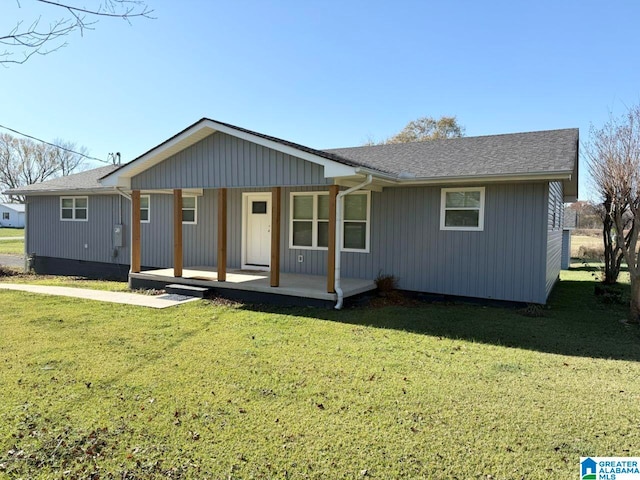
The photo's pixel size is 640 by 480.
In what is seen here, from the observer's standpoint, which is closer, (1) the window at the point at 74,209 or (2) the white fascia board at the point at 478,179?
(2) the white fascia board at the point at 478,179

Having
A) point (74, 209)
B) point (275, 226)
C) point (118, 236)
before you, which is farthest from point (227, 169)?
point (74, 209)

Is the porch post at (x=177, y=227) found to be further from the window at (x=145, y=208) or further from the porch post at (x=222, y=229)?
the window at (x=145, y=208)

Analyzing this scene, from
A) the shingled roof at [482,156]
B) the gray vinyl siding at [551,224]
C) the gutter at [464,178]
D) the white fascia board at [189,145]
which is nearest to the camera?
the gutter at [464,178]

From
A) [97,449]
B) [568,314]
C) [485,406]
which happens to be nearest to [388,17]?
[568,314]

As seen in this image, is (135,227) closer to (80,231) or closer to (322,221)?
(322,221)

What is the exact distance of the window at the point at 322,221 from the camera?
950 cm

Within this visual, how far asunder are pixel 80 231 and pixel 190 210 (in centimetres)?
493

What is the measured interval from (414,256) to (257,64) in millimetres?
8585

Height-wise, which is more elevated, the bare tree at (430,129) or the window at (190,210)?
the bare tree at (430,129)

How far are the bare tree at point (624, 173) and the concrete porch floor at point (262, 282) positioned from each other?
455cm

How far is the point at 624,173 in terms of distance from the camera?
23.1ft

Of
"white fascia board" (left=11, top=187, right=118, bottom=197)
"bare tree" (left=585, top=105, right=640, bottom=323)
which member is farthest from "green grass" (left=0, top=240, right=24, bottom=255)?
"bare tree" (left=585, top=105, right=640, bottom=323)

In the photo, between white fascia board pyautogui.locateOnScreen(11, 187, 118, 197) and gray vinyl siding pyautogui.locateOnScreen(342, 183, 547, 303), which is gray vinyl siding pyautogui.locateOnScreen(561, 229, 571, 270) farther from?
white fascia board pyautogui.locateOnScreen(11, 187, 118, 197)

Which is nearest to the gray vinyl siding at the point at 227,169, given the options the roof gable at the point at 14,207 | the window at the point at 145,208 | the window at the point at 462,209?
the window at the point at 462,209
